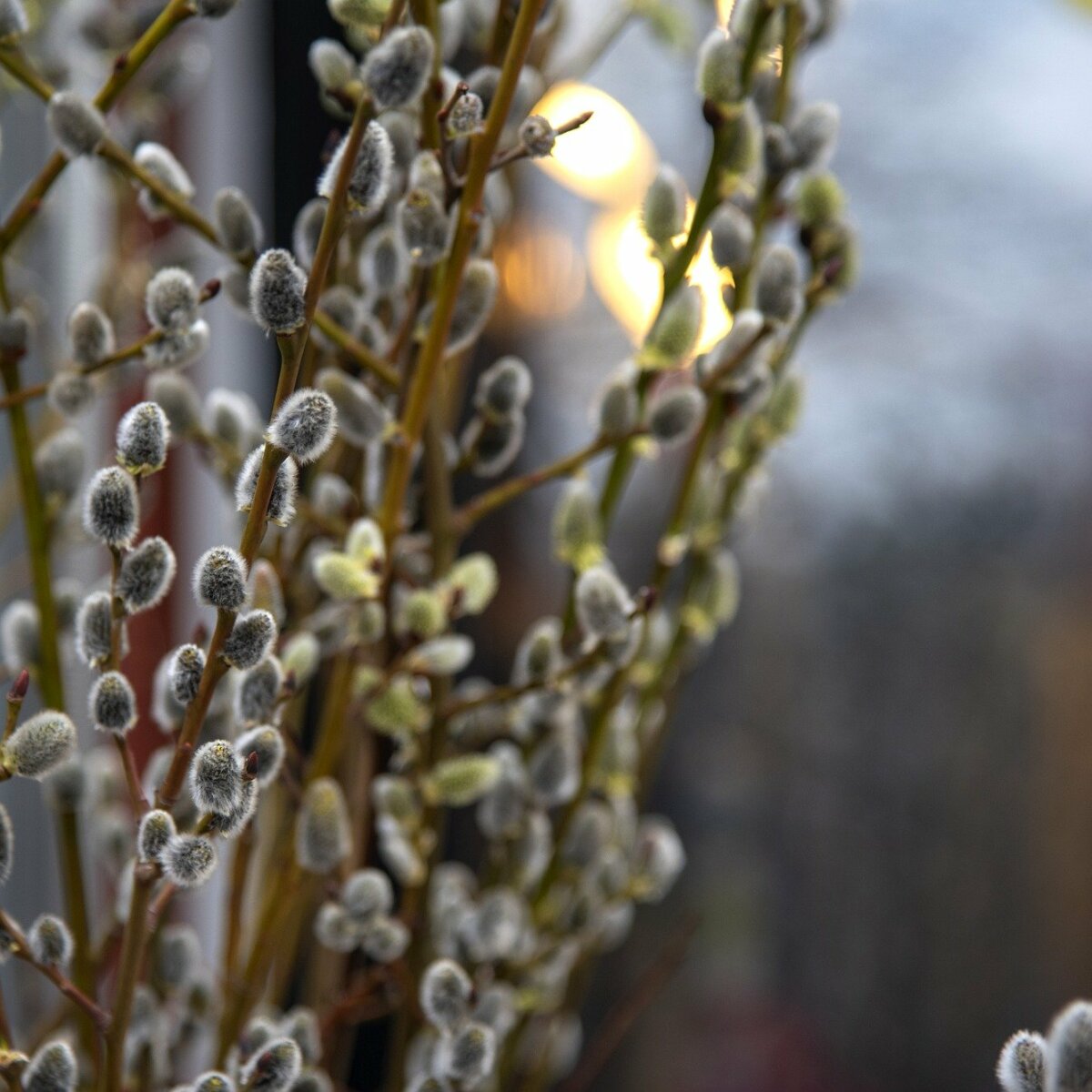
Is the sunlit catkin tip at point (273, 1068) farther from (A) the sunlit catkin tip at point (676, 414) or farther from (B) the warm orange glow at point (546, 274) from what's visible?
(B) the warm orange glow at point (546, 274)

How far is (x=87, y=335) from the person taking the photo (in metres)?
0.37

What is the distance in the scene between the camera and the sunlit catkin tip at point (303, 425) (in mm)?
263

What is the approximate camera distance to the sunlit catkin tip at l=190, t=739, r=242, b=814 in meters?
0.27

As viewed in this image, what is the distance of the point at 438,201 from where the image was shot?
0.33 meters

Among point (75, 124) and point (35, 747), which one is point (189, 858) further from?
point (75, 124)

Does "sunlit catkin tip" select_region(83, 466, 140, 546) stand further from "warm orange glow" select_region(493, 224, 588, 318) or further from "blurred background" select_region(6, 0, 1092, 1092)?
"warm orange glow" select_region(493, 224, 588, 318)

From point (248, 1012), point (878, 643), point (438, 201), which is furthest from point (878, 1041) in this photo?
point (438, 201)

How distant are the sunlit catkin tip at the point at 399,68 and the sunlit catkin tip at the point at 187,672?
0.13 metres

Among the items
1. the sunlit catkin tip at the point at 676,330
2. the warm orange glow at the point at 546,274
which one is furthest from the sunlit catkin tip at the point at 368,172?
the warm orange glow at the point at 546,274

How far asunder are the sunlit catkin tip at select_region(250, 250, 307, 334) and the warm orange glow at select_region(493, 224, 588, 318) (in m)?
0.77

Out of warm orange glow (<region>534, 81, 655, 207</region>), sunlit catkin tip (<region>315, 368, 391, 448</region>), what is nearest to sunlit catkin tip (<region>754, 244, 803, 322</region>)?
sunlit catkin tip (<region>315, 368, 391, 448</region>)

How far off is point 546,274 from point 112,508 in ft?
2.64

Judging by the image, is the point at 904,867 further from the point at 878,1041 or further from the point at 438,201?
the point at 438,201

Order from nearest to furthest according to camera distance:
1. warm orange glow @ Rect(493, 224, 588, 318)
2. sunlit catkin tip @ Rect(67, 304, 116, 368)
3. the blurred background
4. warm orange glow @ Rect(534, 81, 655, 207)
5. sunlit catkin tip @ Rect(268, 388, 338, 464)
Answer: sunlit catkin tip @ Rect(268, 388, 338, 464) → sunlit catkin tip @ Rect(67, 304, 116, 368) → warm orange glow @ Rect(534, 81, 655, 207) → the blurred background → warm orange glow @ Rect(493, 224, 588, 318)
